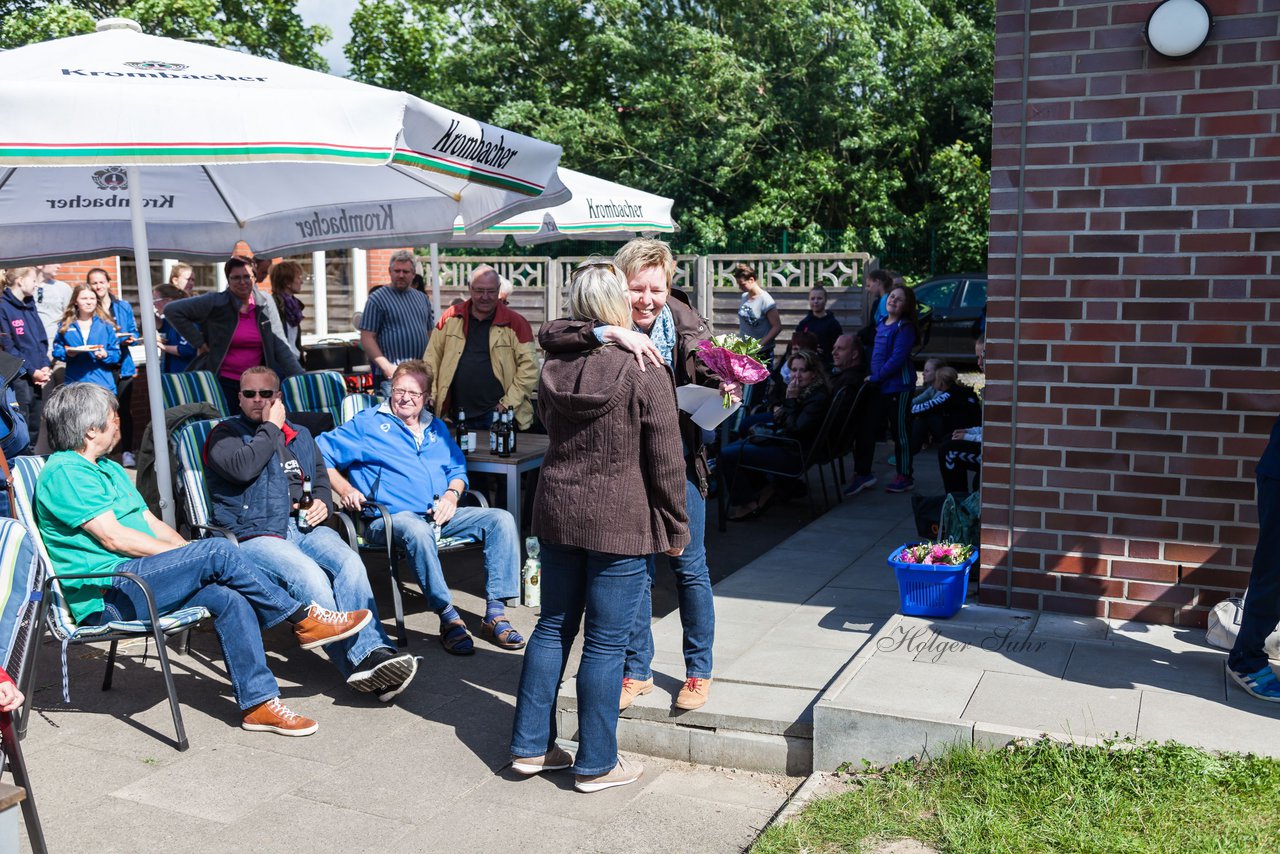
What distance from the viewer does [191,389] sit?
7.09m

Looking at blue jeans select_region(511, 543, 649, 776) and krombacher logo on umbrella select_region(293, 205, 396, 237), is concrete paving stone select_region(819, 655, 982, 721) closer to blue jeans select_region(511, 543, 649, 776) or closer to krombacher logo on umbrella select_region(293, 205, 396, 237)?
blue jeans select_region(511, 543, 649, 776)

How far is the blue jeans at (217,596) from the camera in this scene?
4.38 meters

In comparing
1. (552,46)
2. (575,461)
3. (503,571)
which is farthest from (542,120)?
(575,461)

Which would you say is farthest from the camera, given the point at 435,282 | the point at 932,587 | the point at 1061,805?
the point at 435,282

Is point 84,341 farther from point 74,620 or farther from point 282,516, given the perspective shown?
point 74,620

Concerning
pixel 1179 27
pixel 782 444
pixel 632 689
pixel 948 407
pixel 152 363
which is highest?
pixel 1179 27

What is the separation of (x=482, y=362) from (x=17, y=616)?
12.8 ft

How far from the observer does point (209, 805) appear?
12.6 feet

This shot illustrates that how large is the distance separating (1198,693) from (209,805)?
3308mm

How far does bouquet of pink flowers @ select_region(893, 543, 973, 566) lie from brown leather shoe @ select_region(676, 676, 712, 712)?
3.69 feet

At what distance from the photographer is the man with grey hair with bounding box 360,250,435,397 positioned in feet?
27.6

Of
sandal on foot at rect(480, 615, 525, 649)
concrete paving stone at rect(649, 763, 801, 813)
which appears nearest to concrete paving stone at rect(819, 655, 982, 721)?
concrete paving stone at rect(649, 763, 801, 813)

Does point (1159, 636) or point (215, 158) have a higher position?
point (215, 158)

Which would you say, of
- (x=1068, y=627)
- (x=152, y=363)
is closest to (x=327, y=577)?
(x=152, y=363)
